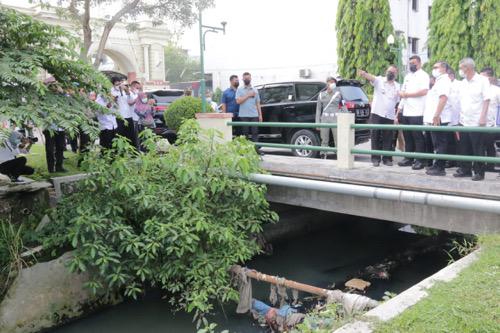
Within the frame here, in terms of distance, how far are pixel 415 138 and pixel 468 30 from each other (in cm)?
1142

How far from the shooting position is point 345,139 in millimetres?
7074

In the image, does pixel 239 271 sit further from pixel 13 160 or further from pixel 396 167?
pixel 13 160

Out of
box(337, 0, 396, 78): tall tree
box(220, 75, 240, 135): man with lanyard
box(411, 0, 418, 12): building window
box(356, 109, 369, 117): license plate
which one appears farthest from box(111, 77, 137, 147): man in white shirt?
box(411, 0, 418, 12): building window

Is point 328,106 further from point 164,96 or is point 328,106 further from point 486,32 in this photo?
point 486,32

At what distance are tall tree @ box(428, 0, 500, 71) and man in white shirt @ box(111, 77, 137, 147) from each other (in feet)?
39.4

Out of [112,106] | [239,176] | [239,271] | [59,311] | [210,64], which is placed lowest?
[59,311]

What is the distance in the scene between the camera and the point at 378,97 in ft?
24.8

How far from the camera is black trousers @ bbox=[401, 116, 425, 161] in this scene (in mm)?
7227

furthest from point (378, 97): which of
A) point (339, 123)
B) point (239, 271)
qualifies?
point (239, 271)

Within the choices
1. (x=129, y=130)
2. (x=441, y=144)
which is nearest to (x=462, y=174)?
(x=441, y=144)

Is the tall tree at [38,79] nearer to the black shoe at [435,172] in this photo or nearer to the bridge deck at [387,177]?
the bridge deck at [387,177]

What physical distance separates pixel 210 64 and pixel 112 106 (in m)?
32.8

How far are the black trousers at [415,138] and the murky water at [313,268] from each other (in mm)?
2210

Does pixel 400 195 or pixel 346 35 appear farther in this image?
pixel 346 35
